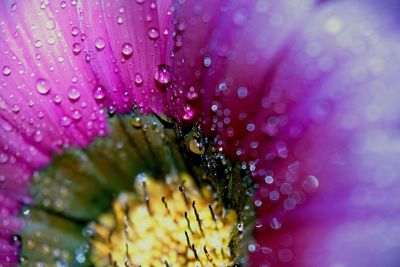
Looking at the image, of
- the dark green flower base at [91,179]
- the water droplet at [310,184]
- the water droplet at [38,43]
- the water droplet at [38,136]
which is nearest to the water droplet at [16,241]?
the dark green flower base at [91,179]

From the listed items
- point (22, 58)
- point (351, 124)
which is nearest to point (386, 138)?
point (351, 124)

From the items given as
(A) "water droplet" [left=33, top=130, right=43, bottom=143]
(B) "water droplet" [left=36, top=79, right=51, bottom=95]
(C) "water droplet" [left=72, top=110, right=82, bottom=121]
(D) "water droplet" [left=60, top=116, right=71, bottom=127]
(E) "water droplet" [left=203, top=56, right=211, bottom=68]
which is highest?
(E) "water droplet" [left=203, top=56, right=211, bottom=68]

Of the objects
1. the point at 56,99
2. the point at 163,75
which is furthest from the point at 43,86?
the point at 163,75

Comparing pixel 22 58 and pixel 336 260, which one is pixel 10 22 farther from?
pixel 336 260

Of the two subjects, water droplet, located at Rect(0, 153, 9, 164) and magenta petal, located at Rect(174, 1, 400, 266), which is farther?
water droplet, located at Rect(0, 153, 9, 164)

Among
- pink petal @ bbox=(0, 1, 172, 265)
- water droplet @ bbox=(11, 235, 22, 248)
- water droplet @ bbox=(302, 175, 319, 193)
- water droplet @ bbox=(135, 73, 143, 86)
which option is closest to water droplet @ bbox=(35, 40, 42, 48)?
pink petal @ bbox=(0, 1, 172, 265)

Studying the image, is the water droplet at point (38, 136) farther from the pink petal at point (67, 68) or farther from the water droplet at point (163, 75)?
the water droplet at point (163, 75)

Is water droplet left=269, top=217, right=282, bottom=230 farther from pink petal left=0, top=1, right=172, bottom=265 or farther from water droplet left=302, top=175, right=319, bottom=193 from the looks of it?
pink petal left=0, top=1, right=172, bottom=265
